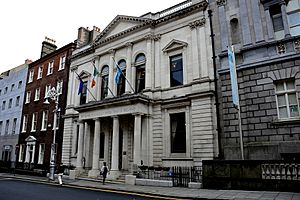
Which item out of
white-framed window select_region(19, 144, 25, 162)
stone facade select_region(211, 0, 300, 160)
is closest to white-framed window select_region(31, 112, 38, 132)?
white-framed window select_region(19, 144, 25, 162)

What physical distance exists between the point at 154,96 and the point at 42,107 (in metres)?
18.4

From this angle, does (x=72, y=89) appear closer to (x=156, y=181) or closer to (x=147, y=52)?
(x=147, y=52)

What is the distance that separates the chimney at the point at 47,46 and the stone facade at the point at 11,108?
4.15 m

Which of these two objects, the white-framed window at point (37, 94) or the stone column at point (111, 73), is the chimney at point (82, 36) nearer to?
the stone column at point (111, 73)

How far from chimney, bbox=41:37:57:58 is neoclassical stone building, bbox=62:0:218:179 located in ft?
50.8

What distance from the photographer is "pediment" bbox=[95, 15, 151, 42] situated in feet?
77.0

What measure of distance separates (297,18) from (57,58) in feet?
91.1

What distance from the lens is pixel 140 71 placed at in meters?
23.0

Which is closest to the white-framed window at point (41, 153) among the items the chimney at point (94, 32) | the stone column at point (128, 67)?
the stone column at point (128, 67)

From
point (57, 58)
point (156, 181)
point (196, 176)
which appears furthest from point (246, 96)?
point (57, 58)

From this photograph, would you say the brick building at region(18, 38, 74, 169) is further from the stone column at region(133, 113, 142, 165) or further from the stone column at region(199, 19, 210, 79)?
the stone column at region(199, 19, 210, 79)

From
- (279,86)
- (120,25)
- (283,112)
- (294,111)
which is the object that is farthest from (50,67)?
(294,111)

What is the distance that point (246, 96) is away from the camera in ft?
50.0

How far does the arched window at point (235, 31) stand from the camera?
56.6 ft
